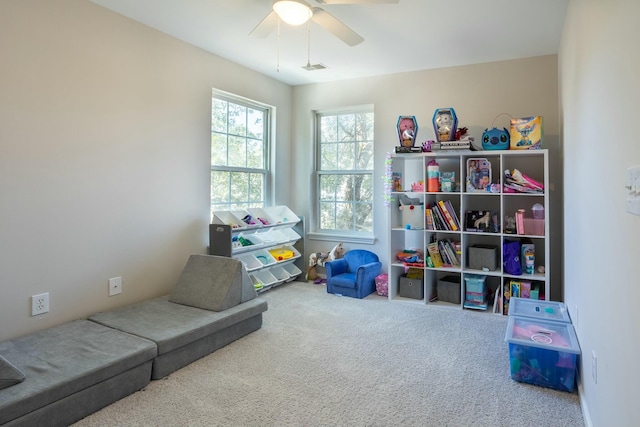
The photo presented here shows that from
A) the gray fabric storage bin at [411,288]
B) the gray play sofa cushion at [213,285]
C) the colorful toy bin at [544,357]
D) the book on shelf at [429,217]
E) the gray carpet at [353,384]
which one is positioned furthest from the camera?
the gray fabric storage bin at [411,288]

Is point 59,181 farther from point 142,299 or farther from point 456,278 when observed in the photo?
point 456,278

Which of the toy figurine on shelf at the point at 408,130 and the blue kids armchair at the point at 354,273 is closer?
the toy figurine on shelf at the point at 408,130

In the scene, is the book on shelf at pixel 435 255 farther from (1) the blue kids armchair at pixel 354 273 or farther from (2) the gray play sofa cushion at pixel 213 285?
(2) the gray play sofa cushion at pixel 213 285

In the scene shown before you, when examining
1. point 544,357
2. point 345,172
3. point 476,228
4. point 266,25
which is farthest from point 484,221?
point 266,25

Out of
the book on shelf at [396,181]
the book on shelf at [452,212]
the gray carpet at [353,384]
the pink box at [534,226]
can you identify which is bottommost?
the gray carpet at [353,384]

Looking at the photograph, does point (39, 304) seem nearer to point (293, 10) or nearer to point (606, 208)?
point (293, 10)

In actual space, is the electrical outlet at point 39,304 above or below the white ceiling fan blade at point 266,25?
below

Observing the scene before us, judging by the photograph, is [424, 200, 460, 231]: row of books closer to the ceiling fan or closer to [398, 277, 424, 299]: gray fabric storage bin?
[398, 277, 424, 299]: gray fabric storage bin

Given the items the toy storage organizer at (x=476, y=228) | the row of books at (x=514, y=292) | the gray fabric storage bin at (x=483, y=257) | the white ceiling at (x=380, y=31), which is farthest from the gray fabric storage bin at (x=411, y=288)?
the white ceiling at (x=380, y=31)

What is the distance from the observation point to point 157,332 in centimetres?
248

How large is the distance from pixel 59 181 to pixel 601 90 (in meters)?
3.20

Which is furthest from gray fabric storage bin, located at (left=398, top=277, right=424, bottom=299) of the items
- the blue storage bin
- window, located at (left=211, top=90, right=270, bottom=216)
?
window, located at (left=211, top=90, right=270, bottom=216)

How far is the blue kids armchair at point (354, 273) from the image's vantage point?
13.8 feet

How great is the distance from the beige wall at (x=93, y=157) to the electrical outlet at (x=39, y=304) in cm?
4
